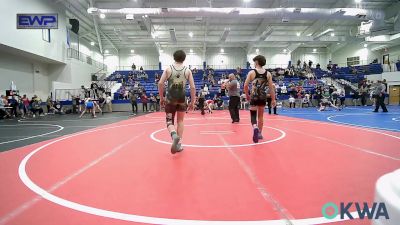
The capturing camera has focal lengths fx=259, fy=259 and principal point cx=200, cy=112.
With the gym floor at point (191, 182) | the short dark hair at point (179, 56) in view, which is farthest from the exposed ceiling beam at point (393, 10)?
the short dark hair at point (179, 56)

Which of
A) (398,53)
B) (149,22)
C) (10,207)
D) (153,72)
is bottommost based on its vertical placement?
(10,207)

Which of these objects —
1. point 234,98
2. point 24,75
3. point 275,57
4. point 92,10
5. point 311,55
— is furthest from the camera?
point 311,55

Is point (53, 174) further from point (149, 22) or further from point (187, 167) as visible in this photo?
point (149, 22)

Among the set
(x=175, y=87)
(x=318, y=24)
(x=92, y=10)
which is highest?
(x=318, y=24)

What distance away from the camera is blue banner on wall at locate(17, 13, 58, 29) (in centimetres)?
1303

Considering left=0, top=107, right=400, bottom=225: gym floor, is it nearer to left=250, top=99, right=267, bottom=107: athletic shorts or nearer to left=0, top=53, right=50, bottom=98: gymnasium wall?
left=250, top=99, right=267, bottom=107: athletic shorts

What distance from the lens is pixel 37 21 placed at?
13562mm

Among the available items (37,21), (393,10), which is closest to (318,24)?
(393,10)

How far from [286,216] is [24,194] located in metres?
2.35

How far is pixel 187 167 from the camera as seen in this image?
10.8 ft

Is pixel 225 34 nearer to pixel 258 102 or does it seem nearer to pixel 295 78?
pixel 295 78

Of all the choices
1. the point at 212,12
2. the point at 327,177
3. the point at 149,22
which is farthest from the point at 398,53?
the point at 327,177

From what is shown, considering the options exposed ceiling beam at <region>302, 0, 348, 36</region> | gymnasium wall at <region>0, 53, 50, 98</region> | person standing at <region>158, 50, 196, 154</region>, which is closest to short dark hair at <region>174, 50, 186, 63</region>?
person standing at <region>158, 50, 196, 154</region>

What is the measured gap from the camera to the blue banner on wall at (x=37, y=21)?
1303cm
